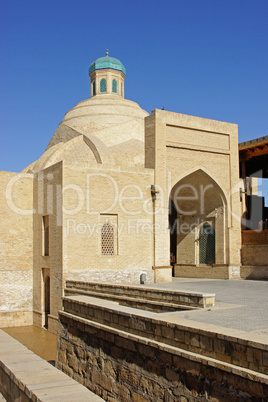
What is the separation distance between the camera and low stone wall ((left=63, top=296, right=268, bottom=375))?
409 cm

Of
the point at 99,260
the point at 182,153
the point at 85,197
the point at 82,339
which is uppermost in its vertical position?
the point at 182,153

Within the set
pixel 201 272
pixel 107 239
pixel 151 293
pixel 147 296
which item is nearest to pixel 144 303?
pixel 151 293

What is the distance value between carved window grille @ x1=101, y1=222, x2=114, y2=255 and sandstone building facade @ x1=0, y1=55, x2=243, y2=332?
0.03 meters

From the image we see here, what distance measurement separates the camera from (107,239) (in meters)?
12.3

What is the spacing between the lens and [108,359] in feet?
21.5

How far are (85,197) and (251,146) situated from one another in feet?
20.5

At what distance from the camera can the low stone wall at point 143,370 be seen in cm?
427

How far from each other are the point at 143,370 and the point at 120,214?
7077mm

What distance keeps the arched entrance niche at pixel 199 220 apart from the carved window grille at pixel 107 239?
3759 mm

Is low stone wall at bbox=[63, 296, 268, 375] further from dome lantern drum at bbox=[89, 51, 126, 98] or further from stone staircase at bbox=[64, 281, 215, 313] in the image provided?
dome lantern drum at bbox=[89, 51, 126, 98]

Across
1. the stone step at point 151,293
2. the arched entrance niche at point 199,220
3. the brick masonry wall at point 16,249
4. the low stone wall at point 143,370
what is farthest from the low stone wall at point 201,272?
the low stone wall at point 143,370

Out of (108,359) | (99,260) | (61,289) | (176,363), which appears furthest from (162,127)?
(176,363)

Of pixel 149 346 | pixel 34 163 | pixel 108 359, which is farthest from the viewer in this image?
pixel 34 163

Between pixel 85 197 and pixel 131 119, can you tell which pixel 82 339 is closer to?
pixel 85 197
